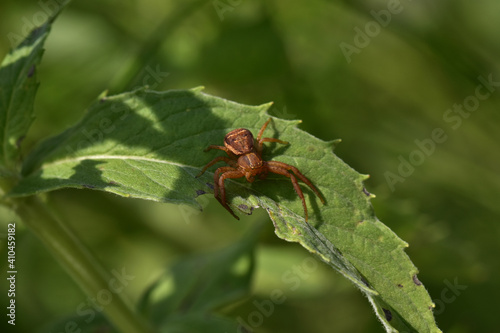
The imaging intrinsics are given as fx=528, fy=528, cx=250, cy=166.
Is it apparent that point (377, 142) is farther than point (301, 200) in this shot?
Yes

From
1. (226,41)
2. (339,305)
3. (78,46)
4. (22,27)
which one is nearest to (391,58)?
(226,41)

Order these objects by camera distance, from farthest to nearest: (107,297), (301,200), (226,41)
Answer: (226,41)
(107,297)
(301,200)

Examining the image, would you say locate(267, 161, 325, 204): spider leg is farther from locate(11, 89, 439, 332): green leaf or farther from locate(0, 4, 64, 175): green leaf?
locate(0, 4, 64, 175): green leaf

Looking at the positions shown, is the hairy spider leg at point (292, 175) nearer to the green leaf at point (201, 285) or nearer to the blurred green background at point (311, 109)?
the green leaf at point (201, 285)

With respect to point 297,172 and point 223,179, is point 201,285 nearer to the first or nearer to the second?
point 223,179

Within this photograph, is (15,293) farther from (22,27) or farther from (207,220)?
(22,27)

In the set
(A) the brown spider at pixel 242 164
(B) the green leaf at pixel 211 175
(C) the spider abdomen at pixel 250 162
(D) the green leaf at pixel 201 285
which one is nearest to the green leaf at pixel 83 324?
(D) the green leaf at pixel 201 285
